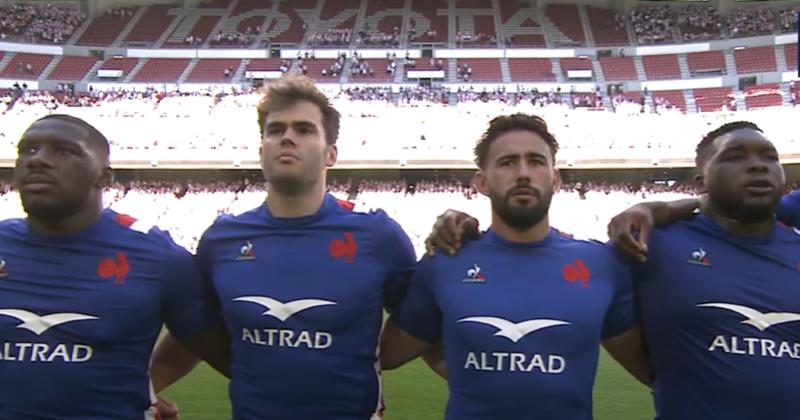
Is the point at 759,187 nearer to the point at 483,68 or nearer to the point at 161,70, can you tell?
the point at 483,68

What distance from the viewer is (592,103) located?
4066 cm

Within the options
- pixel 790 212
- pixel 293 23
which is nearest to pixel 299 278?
pixel 790 212

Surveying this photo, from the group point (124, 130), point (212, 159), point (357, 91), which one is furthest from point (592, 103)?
point (124, 130)

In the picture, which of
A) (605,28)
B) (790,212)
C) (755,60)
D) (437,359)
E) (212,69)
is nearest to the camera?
(437,359)

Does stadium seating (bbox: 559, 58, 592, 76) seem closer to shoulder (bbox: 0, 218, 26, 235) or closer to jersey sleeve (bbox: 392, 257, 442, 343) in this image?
jersey sleeve (bbox: 392, 257, 442, 343)

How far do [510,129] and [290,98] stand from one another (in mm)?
1050

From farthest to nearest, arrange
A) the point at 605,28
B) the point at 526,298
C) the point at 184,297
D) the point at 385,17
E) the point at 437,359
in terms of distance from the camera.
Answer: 1. the point at 385,17
2. the point at 605,28
3. the point at 437,359
4. the point at 184,297
5. the point at 526,298

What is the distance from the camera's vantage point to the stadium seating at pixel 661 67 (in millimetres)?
44969

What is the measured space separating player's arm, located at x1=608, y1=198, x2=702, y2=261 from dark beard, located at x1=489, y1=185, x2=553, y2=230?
364 millimetres

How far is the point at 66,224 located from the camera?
324 cm

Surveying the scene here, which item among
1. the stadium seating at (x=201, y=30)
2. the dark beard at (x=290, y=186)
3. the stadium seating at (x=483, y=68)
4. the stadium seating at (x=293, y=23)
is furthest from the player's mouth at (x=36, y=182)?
the stadium seating at (x=201, y=30)

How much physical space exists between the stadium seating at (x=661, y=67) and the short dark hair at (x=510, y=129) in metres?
44.8

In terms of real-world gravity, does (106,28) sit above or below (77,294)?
above

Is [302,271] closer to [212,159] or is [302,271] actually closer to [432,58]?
[212,159]
